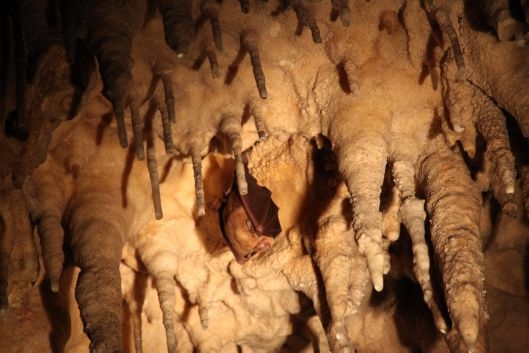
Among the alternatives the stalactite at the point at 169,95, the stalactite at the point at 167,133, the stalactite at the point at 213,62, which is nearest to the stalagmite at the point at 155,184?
the stalactite at the point at 167,133

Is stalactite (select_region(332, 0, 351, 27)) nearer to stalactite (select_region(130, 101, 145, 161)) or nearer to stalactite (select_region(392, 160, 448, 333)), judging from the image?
stalactite (select_region(392, 160, 448, 333))

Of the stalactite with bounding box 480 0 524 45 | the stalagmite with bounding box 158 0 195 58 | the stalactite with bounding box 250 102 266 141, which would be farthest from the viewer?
the stalactite with bounding box 250 102 266 141

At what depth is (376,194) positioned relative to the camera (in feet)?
7.68

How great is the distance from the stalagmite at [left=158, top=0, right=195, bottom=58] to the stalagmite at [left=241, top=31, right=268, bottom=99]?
1.43 ft

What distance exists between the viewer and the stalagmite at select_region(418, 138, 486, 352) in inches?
85.6

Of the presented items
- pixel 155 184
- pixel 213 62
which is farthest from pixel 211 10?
pixel 155 184

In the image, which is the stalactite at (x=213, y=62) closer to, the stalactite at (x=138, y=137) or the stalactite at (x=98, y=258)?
the stalactite at (x=138, y=137)

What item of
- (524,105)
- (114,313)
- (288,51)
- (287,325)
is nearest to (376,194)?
(524,105)

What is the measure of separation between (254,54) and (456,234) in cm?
138

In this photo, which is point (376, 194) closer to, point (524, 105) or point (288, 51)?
point (524, 105)

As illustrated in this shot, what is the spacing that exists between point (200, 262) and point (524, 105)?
255 centimetres

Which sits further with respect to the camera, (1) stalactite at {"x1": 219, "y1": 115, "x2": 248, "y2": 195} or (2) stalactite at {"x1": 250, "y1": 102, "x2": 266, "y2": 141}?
(2) stalactite at {"x1": 250, "y1": 102, "x2": 266, "y2": 141}

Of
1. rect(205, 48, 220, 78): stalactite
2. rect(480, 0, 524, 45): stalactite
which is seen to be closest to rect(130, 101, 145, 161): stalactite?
rect(205, 48, 220, 78): stalactite

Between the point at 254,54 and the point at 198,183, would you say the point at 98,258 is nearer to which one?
the point at 198,183
